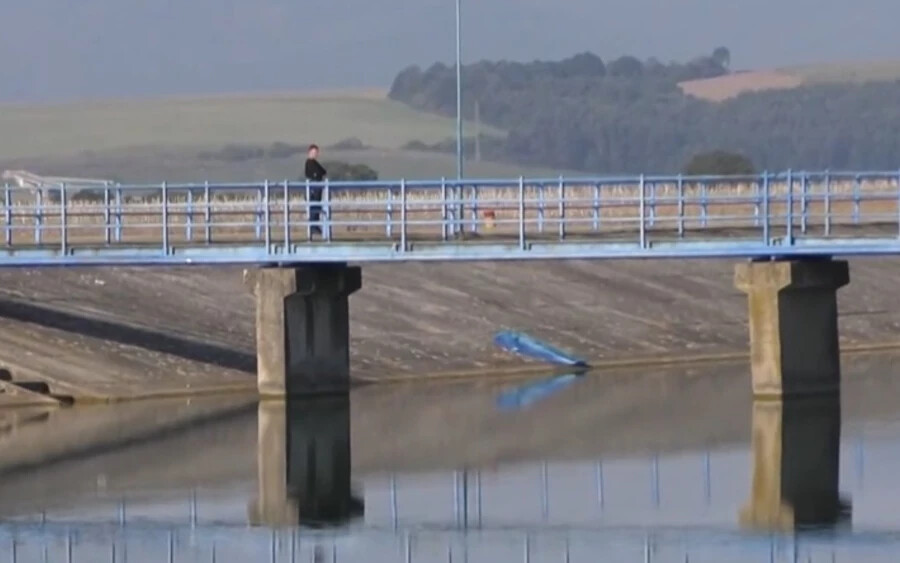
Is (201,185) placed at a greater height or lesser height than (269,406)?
greater

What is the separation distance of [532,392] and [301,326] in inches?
202

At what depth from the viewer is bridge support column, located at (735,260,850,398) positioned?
45938 millimetres

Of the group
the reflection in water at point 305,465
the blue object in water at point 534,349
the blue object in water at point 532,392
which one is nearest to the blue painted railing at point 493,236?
the reflection in water at point 305,465

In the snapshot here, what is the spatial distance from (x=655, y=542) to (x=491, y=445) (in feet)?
34.2

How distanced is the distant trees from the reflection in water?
193 ft

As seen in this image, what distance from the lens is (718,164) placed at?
352 ft

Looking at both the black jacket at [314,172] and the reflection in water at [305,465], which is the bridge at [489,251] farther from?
the reflection in water at [305,465]

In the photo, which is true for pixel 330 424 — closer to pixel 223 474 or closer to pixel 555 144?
pixel 223 474

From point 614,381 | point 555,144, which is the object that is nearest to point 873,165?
point 555,144

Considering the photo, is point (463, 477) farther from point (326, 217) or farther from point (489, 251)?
point (326, 217)

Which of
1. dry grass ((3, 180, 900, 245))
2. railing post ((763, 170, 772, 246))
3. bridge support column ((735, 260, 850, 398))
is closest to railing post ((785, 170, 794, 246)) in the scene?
dry grass ((3, 180, 900, 245))

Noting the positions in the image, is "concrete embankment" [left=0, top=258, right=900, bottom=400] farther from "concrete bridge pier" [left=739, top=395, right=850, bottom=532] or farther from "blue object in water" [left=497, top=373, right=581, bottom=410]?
"concrete bridge pier" [left=739, top=395, right=850, bottom=532]

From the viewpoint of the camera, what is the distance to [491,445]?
4238 cm

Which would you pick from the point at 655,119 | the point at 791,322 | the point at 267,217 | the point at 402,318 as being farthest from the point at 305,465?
the point at 655,119
